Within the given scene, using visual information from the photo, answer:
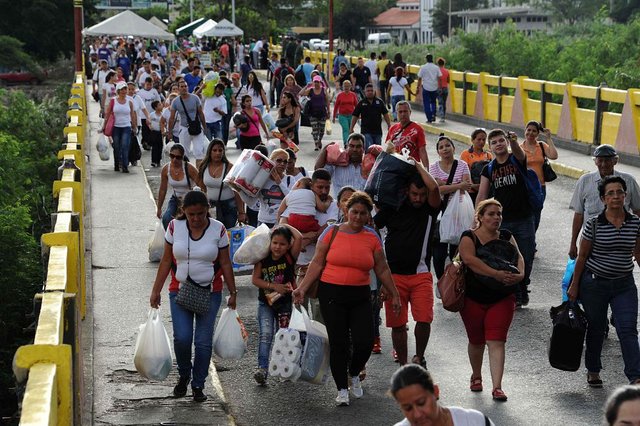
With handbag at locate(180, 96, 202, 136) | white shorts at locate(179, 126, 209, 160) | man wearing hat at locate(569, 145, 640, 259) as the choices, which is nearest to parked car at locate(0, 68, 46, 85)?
white shorts at locate(179, 126, 209, 160)

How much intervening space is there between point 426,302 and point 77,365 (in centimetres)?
269

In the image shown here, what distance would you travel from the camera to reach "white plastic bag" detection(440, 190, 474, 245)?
38.8ft

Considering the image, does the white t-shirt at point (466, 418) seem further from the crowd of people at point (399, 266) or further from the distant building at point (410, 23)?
the distant building at point (410, 23)

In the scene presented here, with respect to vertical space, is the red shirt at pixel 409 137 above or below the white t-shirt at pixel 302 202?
above

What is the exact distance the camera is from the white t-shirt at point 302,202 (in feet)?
34.7

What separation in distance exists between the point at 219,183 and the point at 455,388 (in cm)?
460

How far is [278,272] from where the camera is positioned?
954 centimetres

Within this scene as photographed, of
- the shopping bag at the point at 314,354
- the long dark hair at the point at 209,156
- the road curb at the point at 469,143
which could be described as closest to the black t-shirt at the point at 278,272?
the shopping bag at the point at 314,354

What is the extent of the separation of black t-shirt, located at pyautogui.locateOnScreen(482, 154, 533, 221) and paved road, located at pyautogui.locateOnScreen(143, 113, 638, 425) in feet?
3.13


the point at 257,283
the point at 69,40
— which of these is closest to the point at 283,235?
the point at 257,283

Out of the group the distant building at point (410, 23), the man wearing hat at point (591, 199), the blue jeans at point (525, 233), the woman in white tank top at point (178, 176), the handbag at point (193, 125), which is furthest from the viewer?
the distant building at point (410, 23)

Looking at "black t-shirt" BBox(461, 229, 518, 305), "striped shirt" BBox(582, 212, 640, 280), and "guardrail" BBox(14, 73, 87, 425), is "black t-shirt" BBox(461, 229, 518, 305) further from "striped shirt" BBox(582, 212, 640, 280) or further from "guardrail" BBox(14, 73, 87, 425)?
"guardrail" BBox(14, 73, 87, 425)

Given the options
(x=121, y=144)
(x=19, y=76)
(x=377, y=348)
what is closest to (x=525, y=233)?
(x=377, y=348)

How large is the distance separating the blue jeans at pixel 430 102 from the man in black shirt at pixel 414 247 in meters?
20.4
